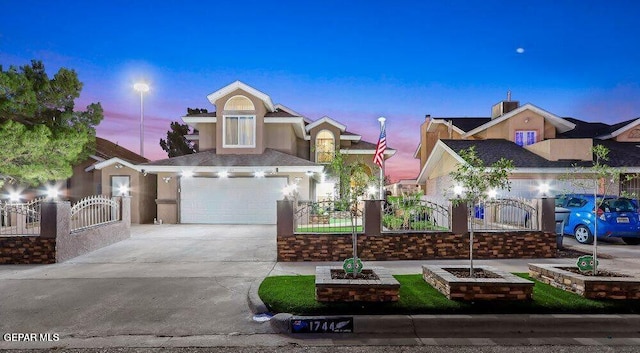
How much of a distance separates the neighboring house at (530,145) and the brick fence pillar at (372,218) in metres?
7.54

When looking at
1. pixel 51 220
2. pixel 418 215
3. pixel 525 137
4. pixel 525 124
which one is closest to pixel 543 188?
pixel 525 137

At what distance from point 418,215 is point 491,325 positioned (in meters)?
5.64

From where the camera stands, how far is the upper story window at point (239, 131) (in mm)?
18891

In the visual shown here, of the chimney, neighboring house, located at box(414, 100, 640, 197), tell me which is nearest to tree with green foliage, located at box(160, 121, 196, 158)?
neighboring house, located at box(414, 100, 640, 197)

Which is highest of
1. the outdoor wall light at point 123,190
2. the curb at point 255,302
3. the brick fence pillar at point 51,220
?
the outdoor wall light at point 123,190

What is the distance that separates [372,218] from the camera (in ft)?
30.1

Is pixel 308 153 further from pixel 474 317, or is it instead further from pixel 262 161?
pixel 474 317

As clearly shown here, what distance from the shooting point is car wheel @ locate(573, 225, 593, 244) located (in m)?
11.6

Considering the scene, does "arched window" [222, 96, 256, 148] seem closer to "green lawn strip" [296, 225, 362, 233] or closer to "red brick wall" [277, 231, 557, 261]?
"green lawn strip" [296, 225, 362, 233]

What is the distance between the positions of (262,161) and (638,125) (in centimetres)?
2064

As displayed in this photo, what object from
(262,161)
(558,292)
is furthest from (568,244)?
(262,161)

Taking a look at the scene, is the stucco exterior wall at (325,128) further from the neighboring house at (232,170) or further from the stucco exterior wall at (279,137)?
the neighboring house at (232,170)

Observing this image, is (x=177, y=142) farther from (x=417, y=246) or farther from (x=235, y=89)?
(x=417, y=246)

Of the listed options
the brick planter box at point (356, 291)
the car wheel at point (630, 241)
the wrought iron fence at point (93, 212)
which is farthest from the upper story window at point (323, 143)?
the brick planter box at point (356, 291)
